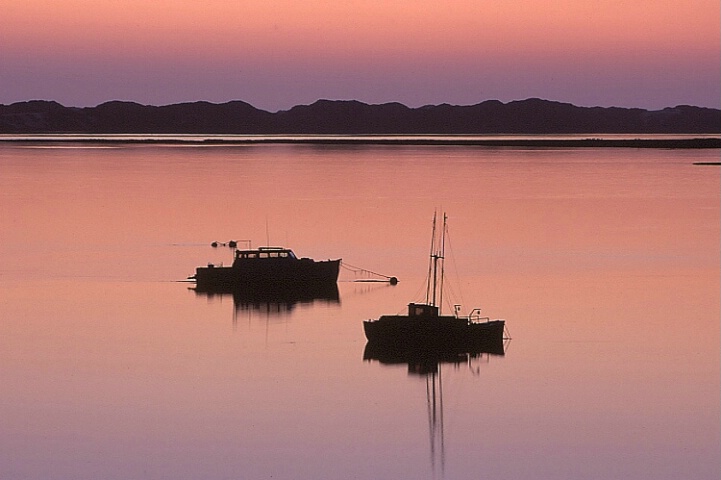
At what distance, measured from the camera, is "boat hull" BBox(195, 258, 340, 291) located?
50.5 metres

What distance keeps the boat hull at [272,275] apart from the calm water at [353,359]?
1.16 meters

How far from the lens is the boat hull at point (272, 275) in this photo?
166ft

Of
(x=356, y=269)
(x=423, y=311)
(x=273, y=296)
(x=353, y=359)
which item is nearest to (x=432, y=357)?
(x=423, y=311)

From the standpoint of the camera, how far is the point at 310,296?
161ft

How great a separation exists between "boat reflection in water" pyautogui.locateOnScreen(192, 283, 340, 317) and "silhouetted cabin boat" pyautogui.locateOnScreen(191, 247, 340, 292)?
0.09 meters

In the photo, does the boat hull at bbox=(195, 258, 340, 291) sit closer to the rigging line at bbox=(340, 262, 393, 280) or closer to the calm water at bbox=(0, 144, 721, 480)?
the calm water at bbox=(0, 144, 721, 480)

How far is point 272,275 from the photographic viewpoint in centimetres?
5078

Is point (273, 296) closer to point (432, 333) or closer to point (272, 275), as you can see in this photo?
point (272, 275)

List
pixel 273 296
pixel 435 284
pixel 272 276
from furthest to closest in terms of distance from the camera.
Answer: pixel 272 276, pixel 273 296, pixel 435 284

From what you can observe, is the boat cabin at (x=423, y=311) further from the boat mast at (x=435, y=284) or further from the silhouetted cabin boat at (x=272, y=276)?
the silhouetted cabin boat at (x=272, y=276)

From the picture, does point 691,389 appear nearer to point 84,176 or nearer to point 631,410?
point 631,410

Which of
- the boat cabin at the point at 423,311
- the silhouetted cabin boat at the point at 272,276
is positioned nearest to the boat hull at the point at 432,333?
the boat cabin at the point at 423,311

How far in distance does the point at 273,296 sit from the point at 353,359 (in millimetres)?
13803

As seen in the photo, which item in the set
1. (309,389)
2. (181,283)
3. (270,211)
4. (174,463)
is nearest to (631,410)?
(309,389)
